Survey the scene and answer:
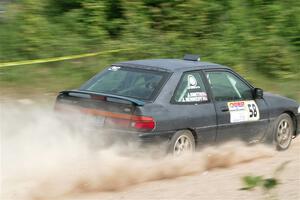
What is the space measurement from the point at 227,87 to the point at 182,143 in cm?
132

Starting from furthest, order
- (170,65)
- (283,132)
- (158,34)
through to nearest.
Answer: (158,34)
(283,132)
(170,65)

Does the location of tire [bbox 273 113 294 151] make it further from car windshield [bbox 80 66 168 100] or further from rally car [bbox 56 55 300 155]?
car windshield [bbox 80 66 168 100]

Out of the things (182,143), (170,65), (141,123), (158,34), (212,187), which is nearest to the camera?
(212,187)

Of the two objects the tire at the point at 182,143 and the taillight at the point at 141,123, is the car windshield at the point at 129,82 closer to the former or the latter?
the taillight at the point at 141,123

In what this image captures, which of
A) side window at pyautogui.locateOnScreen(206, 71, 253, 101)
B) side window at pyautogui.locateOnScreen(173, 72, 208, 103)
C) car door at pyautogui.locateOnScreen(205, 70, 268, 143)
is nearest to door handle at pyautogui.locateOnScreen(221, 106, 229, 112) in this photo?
car door at pyautogui.locateOnScreen(205, 70, 268, 143)

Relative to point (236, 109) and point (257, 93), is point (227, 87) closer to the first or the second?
point (236, 109)

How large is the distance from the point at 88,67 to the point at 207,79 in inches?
221

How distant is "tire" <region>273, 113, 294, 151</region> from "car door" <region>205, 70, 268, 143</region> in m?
0.35

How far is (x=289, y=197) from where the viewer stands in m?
7.02

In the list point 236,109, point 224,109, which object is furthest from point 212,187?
point 236,109

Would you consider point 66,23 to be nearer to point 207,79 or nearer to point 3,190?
point 207,79

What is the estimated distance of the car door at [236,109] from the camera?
9.41m

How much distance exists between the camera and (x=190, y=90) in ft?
29.9

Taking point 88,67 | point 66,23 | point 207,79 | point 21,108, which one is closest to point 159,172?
point 207,79
